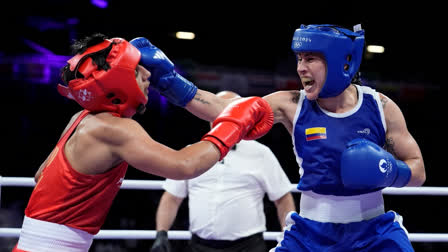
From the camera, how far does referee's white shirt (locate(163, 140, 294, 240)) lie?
119 inches

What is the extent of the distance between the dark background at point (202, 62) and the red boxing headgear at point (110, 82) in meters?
4.13

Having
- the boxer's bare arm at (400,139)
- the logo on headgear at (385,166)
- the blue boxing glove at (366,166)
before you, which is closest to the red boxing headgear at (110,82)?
the blue boxing glove at (366,166)

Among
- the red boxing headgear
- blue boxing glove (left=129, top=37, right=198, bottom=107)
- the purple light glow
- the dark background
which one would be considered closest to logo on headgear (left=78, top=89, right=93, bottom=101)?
the red boxing headgear

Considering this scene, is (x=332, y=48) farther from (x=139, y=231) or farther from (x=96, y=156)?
(x=139, y=231)

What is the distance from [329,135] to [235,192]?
3.73 feet

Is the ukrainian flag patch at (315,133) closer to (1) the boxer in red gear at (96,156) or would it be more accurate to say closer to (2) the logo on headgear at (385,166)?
(2) the logo on headgear at (385,166)

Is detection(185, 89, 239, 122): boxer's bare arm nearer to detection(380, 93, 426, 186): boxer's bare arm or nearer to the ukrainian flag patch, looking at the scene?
the ukrainian flag patch

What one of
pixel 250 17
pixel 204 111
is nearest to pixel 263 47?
pixel 250 17

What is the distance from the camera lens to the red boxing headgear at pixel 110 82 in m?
1.61

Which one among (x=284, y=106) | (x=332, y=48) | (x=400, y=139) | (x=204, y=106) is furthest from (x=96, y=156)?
(x=400, y=139)

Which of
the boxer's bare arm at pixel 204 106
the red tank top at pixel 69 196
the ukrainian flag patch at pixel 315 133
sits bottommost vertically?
the red tank top at pixel 69 196

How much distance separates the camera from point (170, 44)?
809 cm

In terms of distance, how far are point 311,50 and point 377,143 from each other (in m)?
0.45

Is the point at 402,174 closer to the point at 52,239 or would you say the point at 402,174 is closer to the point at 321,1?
the point at 52,239
